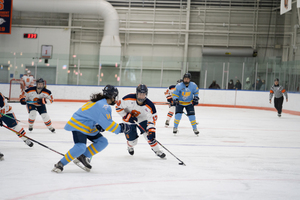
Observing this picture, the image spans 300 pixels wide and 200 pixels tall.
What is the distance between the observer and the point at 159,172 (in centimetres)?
326

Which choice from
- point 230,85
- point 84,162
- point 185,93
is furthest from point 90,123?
point 230,85

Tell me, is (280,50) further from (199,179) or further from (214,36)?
(199,179)

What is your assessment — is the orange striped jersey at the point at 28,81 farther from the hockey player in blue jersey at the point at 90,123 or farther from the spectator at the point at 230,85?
the hockey player in blue jersey at the point at 90,123

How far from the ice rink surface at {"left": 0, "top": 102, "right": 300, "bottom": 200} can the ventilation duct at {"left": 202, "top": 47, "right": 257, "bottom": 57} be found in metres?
11.7

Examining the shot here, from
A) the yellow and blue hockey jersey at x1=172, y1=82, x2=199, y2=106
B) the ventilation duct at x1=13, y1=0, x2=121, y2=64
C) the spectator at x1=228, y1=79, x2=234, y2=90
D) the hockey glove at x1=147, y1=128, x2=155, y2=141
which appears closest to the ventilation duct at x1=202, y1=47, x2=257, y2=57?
the spectator at x1=228, y1=79, x2=234, y2=90

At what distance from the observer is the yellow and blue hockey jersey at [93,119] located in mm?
2916

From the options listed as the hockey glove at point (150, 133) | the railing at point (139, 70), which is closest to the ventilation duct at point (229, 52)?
the railing at point (139, 70)

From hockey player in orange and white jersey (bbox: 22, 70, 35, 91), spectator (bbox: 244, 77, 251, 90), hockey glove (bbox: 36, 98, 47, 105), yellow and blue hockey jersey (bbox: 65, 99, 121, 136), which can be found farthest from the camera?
spectator (bbox: 244, 77, 251, 90)

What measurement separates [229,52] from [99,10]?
7.08m

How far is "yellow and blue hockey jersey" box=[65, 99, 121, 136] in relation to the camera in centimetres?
292

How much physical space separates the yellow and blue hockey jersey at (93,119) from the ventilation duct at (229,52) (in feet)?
47.0

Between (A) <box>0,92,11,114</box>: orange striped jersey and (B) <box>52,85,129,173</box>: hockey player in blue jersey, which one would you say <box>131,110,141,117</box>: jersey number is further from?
(A) <box>0,92,11,114</box>: orange striped jersey

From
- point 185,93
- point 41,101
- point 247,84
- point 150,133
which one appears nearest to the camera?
point 150,133

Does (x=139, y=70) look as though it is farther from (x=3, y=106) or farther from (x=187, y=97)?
(x=3, y=106)
